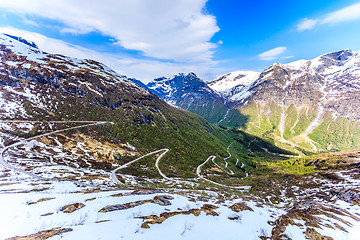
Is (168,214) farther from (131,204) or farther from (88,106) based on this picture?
(88,106)

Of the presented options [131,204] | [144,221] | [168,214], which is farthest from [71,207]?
[168,214]

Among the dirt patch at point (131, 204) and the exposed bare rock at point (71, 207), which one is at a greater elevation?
the exposed bare rock at point (71, 207)

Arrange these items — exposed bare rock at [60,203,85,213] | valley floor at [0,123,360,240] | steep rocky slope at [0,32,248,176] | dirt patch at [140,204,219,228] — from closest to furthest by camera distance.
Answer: valley floor at [0,123,360,240] → dirt patch at [140,204,219,228] → exposed bare rock at [60,203,85,213] → steep rocky slope at [0,32,248,176]

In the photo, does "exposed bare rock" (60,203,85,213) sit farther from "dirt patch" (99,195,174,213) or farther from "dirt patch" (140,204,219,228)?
"dirt patch" (140,204,219,228)

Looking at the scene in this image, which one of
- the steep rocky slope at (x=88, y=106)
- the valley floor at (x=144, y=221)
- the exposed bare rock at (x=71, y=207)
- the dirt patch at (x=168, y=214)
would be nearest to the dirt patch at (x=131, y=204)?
the valley floor at (x=144, y=221)

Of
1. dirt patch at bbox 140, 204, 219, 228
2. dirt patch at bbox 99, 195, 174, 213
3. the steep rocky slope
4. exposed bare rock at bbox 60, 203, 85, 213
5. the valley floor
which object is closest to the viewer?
the valley floor

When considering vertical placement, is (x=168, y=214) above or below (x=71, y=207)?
below

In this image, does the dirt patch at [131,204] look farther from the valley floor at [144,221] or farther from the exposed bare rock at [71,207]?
the exposed bare rock at [71,207]

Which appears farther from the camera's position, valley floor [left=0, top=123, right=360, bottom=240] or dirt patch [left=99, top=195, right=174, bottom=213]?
dirt patch [left=99, top=195, right=174, bottom=213]

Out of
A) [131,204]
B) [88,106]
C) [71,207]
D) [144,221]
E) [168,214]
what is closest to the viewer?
[144,221]

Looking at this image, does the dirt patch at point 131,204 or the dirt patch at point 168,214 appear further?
the dirt patch at point 131,204

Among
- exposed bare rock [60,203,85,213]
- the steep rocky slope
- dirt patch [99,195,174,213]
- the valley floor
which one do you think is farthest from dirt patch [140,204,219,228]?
the steep rocky slope

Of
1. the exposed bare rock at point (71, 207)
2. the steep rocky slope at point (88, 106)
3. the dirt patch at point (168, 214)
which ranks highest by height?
the steep rocky slope at point (88, 106)
